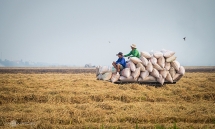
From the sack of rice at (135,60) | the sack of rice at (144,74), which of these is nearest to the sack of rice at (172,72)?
the sack of rice at (144,74)

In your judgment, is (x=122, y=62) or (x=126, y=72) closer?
(x=126, y=72)

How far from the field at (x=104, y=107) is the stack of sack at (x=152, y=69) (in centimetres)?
55

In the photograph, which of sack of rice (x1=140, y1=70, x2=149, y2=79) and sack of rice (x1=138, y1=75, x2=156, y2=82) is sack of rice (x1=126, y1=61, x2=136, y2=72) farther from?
sack of rice (x1=138, y1=75, x2=156, y2=82)

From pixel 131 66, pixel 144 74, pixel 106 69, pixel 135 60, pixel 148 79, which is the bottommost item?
pixel 148 79

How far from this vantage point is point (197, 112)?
17.4 feet

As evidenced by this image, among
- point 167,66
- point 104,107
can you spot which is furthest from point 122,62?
point 104,107

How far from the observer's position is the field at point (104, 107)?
4625 millimetres

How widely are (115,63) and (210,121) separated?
16.1 ft

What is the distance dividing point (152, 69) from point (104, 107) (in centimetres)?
365

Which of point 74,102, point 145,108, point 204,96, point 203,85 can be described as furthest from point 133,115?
point 203,85

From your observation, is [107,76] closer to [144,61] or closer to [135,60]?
[135,60]

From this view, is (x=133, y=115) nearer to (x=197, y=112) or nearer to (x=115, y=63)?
(x=197, y=112)

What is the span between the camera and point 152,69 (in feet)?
29.2

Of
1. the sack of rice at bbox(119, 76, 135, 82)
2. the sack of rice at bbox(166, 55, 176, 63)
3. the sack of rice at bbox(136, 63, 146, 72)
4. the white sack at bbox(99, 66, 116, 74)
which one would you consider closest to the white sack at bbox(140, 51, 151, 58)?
the sack of rice at bbox(136, 63, 146, 72)
